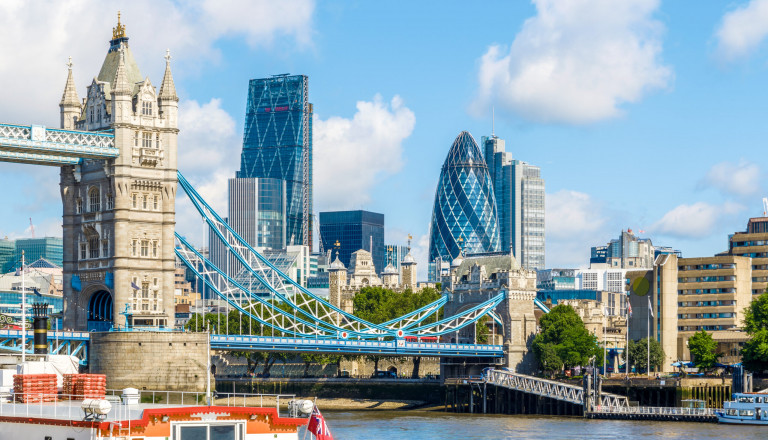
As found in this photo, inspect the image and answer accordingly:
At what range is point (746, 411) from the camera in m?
79.0

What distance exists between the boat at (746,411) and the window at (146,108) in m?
41.8

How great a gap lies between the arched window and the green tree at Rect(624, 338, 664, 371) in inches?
1935

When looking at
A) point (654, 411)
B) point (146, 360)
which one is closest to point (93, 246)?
point (146, 360)

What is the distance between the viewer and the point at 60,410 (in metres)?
29.8

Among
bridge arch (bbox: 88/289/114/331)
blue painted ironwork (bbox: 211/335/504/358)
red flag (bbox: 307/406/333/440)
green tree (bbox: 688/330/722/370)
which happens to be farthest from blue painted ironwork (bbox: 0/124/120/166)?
red flag (bbox: 307/406/333/440)

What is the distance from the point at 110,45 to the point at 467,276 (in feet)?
148

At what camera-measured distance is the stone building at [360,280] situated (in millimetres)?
161125

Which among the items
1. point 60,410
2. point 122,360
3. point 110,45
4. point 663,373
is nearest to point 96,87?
point 110,45

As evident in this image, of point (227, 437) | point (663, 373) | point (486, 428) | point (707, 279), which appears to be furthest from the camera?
point (707, 279)

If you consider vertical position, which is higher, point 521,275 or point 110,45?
point 110,45

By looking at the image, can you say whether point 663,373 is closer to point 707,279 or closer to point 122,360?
point 707,279

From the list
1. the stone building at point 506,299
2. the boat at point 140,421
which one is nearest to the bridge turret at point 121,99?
the stone building at point 506,299

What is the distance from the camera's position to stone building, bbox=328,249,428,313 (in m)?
161

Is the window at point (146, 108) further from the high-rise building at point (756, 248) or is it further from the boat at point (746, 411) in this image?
the high-rise building at point (756, 248)
